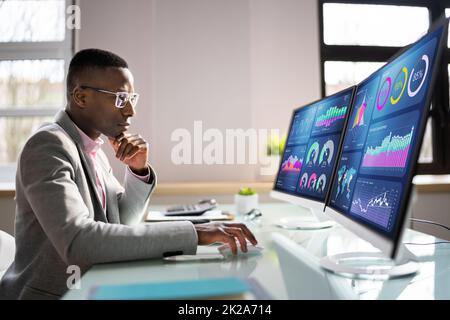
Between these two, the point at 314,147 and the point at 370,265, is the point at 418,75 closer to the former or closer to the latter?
the point at 370,265

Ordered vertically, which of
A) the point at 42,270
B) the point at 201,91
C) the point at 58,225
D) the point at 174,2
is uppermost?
the point at 174,2

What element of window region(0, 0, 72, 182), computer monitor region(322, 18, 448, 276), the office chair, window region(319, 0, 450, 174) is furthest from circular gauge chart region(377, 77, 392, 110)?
window region(0, 0, 72, 182)

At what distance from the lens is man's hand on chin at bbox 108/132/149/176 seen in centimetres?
136

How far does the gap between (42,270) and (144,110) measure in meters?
2.17

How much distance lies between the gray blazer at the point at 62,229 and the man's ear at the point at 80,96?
0.06 meters

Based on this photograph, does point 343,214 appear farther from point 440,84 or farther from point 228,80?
point 440,84

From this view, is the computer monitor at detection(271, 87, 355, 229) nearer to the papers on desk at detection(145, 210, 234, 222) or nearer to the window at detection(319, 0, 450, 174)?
the papers on desk at detection(145, 210, 234, 222)

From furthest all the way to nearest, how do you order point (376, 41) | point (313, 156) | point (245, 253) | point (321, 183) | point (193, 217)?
point (376, 41), point (193, 217), point (313, 156), point (321, 183), point (245, 253)

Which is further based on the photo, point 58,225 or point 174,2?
point 174,2

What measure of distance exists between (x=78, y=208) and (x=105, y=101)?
17.0 inches

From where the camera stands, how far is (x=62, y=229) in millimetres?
804

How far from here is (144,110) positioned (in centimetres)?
301

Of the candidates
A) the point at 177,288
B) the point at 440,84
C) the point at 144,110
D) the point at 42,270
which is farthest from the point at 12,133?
the point at 440,84

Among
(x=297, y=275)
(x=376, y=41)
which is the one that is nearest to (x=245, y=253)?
(x=297, y=275)
